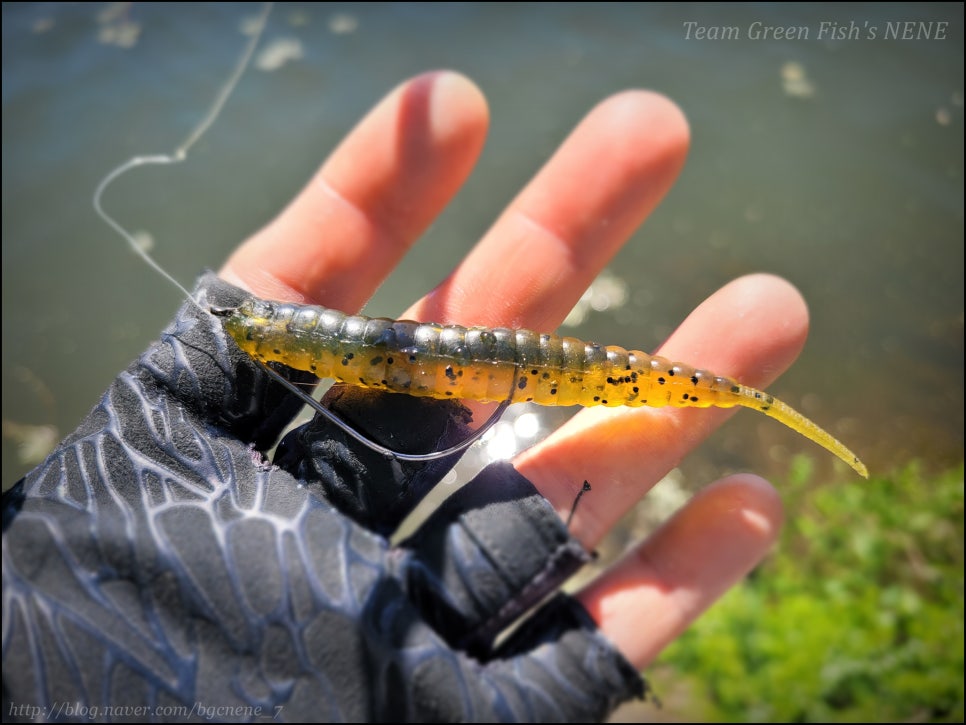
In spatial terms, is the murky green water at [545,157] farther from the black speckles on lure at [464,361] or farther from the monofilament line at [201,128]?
the black speckles on lure at [464,361]

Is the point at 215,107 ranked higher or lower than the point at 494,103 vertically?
lower

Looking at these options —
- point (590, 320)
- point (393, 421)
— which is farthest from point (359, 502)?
point (590, 320)

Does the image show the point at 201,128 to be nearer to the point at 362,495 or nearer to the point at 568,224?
the point at 568,224

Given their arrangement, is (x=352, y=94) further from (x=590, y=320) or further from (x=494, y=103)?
(x=590, y=320)

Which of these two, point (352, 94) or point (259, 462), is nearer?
point (259, 462)

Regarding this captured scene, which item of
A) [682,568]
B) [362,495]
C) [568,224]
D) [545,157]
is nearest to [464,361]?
[362,495]

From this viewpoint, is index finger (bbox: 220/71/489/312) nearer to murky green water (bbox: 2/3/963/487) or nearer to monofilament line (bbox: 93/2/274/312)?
murky green water (bbox: 2/3/963/487)
